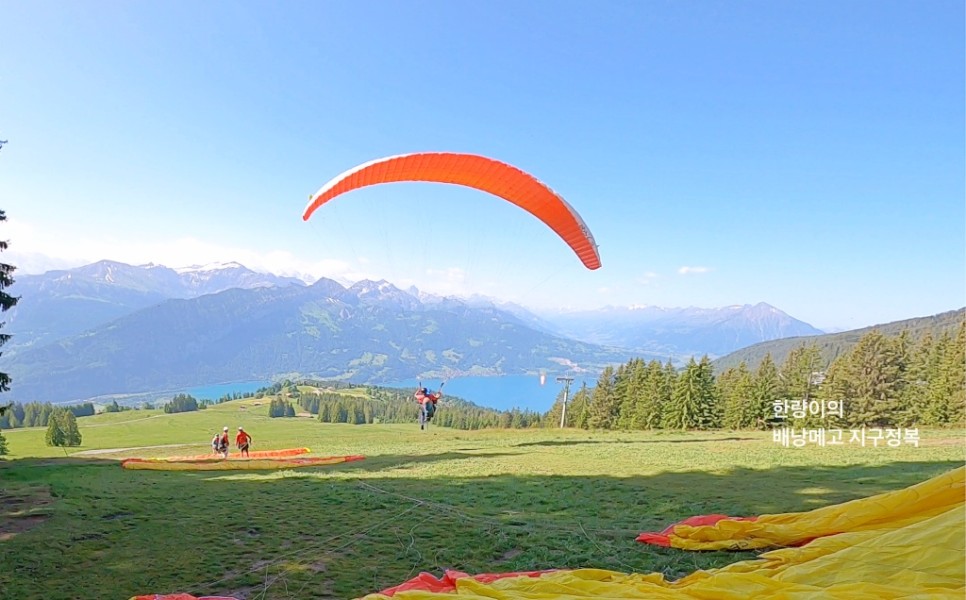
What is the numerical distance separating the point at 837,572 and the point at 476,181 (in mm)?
9053

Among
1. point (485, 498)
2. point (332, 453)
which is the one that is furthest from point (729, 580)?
point (332, 453)

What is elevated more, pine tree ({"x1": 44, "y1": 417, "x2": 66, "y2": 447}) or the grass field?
the grass field

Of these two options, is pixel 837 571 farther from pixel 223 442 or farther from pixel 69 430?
pixel 69 430

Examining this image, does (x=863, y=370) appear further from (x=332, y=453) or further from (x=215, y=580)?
(x=215, y=580)

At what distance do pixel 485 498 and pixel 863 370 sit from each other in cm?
4117

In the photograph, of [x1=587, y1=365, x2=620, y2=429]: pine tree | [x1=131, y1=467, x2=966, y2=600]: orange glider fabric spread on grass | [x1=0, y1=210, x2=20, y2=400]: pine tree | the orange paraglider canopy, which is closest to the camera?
[x1=131, y1=467, x2=966, y2=600]: orange glider fabric spread on grass

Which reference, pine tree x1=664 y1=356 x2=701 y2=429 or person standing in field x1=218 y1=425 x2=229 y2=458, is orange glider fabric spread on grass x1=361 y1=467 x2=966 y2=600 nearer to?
person standing in field x1=218 y1=425 x2=229 y2=458

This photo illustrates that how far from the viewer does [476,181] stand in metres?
11.1

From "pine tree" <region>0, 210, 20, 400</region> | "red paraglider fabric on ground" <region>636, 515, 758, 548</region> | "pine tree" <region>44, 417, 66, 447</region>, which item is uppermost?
"pine tree" <region>0, 210, 20, 400</region>

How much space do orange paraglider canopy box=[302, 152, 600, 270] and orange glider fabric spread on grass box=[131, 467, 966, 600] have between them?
22.8 ft

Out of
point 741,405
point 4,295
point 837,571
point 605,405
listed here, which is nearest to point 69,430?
point 4,295

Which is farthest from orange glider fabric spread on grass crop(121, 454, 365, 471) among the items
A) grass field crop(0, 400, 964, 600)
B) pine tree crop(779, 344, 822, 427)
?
pine tree crop(779, 344, 822, 427)

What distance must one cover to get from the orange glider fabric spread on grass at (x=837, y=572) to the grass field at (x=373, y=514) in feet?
3.79

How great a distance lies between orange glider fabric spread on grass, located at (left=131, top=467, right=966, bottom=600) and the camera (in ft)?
11.6
